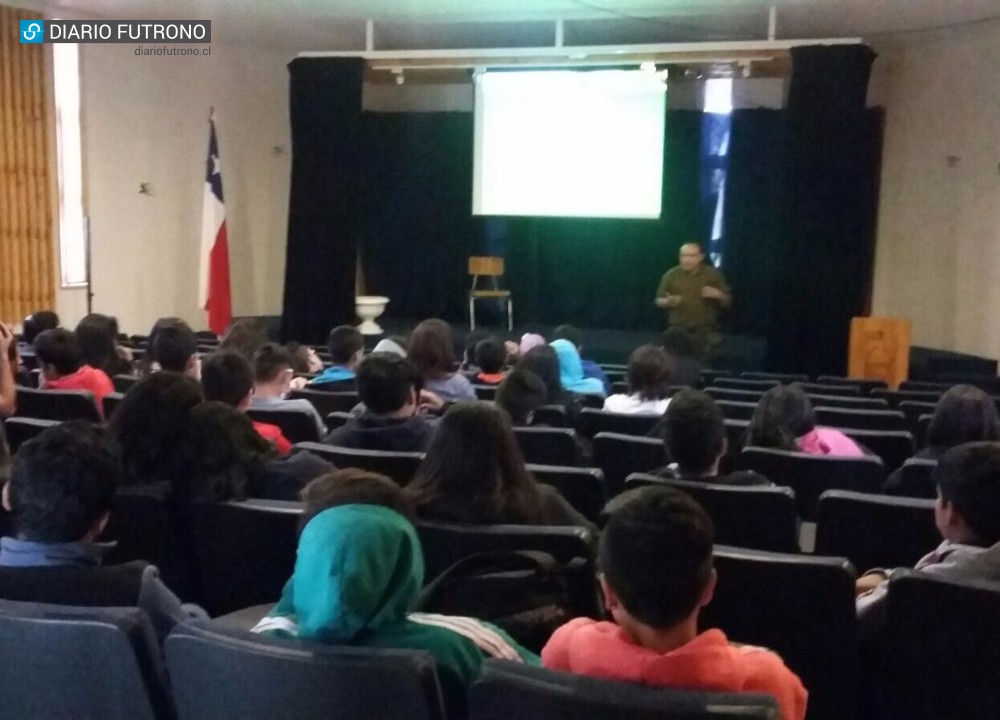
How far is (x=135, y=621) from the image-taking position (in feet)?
5.53

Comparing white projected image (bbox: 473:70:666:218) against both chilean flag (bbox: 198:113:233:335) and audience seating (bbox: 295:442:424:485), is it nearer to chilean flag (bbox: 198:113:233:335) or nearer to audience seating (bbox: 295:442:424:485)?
chilean flag (bbox: 198:113:233:335)

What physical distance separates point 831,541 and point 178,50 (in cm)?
937

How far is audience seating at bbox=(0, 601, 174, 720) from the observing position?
1.67 meters

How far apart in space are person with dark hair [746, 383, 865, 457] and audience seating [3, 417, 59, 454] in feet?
8.34

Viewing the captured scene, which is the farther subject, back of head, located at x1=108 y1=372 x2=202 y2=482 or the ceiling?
the ceiling

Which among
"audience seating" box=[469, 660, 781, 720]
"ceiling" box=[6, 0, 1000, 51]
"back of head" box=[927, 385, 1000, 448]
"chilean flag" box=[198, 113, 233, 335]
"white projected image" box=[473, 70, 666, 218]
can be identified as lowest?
"audience seating" box=[469, 660, 781, 720]

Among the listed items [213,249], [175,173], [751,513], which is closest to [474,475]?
[751,513]

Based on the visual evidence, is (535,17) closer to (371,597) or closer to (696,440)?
(696,440)

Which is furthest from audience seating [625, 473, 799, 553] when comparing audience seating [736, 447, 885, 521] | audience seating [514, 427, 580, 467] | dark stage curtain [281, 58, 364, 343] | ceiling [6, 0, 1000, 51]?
dark stage curtain [281, 58, 364, 343]

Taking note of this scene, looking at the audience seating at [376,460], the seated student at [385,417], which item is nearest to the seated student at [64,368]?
the seated student at [385,417]

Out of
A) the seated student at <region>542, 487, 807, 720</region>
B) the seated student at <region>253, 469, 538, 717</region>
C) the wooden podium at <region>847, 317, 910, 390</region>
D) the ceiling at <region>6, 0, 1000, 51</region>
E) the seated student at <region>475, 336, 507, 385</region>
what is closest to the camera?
the seated student at <region>542, 487, 807, 720</region>

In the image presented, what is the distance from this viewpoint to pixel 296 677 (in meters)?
1.53

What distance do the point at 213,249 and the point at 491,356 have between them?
5878mm

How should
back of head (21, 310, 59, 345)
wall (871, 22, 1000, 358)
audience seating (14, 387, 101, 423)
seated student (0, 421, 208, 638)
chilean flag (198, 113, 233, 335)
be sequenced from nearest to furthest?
seated student (0, 421, 208, 638) → audience seating (14, 387, 101, 423) → back of head (21, 310, 59, 345) → wall (871, 22, 1000, 358) → chilean flag (198, 113, 233, 335)
